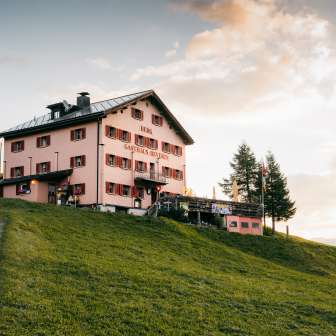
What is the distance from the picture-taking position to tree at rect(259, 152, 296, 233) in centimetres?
7038

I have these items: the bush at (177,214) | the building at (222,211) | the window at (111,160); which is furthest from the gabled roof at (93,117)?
the bush at (177,214)

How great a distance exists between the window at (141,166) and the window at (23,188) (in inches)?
406

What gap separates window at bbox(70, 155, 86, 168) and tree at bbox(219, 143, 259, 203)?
2792 cm

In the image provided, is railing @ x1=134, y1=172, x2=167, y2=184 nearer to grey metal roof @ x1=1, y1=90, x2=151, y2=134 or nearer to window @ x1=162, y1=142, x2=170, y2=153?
window @ x1=162, y1=142, x2=170, y2=153

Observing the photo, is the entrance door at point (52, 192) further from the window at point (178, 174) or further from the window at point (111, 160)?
the window at point (178, 174)

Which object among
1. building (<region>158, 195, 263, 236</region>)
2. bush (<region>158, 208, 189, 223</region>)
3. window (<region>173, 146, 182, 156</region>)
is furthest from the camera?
window (<region>173, 146, 182, 156</region>)

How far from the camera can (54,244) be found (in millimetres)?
29469

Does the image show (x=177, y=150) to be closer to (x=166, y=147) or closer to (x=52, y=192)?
(x=166, y=147)

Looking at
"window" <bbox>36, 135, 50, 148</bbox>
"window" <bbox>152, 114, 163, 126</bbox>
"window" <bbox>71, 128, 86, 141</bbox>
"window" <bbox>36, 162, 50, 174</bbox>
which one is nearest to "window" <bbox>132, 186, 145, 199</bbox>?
"window" <bbox>71, 128, 86, 141</bbox>

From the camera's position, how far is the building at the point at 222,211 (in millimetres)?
48219

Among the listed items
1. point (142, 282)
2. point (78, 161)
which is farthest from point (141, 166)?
point (142, 282)

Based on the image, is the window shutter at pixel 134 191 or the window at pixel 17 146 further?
the window at pixel 17 146

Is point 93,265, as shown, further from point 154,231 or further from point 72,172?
point 72,172

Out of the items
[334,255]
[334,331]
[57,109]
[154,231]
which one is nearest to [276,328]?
[334,331]
